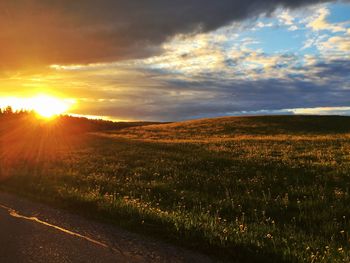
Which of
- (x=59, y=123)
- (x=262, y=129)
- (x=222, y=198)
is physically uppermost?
(x=59, y=123)

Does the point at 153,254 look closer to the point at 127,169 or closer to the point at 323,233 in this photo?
the point at 323,233

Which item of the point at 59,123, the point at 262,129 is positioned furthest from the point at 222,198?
the point at 59,123

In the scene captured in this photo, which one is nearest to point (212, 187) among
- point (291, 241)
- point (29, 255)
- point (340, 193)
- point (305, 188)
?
point (305, 188)

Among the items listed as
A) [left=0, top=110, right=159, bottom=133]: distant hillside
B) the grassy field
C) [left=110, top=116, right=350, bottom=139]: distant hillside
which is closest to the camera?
the grassy field

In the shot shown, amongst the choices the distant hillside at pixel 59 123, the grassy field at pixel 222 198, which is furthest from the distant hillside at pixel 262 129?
the grassy field at pixel 222 198

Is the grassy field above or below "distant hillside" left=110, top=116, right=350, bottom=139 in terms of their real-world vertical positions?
below

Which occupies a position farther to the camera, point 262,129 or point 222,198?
point 262,129

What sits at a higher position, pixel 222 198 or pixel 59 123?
pixel 59 123

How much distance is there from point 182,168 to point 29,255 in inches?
501

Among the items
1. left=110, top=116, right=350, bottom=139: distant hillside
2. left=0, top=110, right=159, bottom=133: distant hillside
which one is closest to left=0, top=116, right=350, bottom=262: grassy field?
left=110, top=116, right=350, bottom=139: distant hillside

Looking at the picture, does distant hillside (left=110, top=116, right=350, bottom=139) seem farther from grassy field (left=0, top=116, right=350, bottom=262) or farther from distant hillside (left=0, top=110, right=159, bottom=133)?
grassy field (left=0, top=116, right=350, bottom=262)

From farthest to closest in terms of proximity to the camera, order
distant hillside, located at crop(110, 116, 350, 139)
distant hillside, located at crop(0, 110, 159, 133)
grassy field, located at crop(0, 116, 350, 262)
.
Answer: distant hillside, located at crop(0, 110, 159, 133)
distant hillside, located at crop(110, 116, 350, 139)
grassy field, located at crop(0, 116, 350, 262)

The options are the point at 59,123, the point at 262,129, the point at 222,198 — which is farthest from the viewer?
the point at 59,123

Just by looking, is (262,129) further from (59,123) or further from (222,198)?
(222,198)
